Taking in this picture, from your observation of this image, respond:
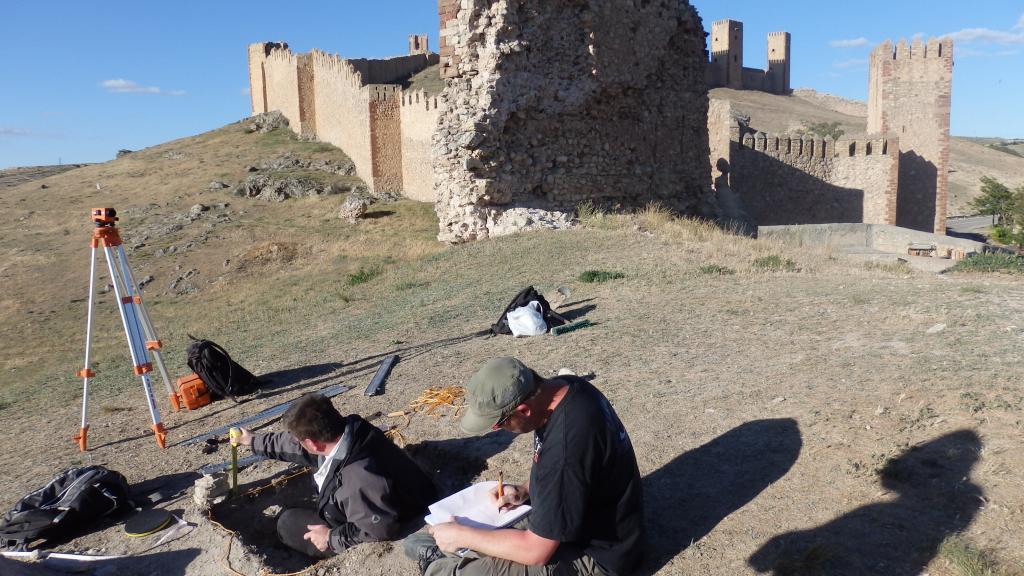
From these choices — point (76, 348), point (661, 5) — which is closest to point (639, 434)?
point (661, 5)

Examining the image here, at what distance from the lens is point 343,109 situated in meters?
28.2

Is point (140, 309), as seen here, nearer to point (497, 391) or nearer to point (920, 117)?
point (497, 391)

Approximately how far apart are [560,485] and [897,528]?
5.16 ft

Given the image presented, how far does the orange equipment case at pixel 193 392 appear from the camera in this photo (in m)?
6.29

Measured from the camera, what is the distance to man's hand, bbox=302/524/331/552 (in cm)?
365

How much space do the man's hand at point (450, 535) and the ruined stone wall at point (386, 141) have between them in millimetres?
23646

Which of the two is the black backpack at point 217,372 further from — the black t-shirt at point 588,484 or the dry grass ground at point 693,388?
the black t-shirt at point 588,484

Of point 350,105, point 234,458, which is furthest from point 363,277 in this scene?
point 350,105

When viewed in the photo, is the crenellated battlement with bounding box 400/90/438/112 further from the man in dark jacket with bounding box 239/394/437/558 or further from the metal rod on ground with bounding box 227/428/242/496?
the man in dark jacket with bounding box 239/394/437/558

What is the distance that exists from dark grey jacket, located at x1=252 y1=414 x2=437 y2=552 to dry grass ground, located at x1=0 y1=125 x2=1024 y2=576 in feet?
0.42

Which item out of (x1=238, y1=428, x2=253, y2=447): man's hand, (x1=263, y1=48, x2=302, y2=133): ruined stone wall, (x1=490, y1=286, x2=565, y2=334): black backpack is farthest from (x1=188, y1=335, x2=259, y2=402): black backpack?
(x1=263, y1=48, x2=302, y2=133): ruined stone wall

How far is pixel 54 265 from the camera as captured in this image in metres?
21.1

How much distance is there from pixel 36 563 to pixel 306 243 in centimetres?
1655

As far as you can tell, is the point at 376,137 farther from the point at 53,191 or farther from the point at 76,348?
the point at 53,191
